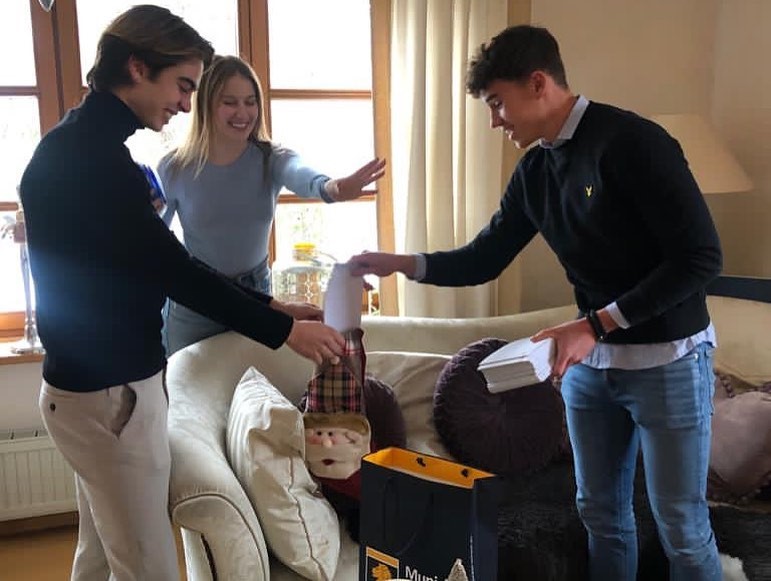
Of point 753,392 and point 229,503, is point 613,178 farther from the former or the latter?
point 753,392

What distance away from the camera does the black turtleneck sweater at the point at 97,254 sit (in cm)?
125

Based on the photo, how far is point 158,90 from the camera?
1.35m

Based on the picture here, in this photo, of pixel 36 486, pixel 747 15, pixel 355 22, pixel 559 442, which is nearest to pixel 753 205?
pixel 747 15

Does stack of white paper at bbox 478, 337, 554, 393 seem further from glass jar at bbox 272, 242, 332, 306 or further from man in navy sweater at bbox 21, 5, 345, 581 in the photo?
glass jar at bbox 272, 242, 332, 306

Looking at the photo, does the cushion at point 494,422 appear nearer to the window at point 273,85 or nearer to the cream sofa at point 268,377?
the cream sofa at point 268,377

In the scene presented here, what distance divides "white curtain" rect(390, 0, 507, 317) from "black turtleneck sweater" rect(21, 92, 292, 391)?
4.69 feet

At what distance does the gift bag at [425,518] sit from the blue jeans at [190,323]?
39.8 inches

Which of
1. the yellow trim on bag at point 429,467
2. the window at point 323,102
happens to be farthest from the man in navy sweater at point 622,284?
the window at point 323,102

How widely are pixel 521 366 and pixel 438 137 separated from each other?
1481 mm

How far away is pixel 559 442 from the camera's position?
2.24 metres

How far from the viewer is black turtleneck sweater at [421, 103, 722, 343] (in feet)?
4.47

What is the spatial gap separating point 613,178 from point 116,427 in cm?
99

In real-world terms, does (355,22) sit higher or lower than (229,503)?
higher

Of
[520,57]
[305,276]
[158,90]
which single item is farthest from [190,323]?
[520,57]
